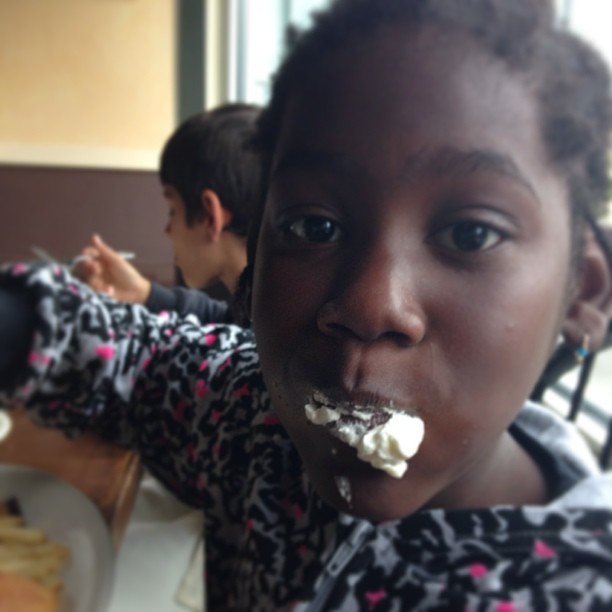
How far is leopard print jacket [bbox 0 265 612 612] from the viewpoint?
0.32m

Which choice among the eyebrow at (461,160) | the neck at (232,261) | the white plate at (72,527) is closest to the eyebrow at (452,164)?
the eyebrow at (461,160)

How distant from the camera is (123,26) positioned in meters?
0.53

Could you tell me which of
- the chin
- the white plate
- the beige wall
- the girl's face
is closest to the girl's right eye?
the girl's face

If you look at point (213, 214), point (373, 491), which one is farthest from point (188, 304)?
point (373, 491)

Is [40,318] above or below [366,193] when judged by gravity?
below

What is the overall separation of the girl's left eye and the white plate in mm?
459

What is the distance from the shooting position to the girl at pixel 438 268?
0.22m

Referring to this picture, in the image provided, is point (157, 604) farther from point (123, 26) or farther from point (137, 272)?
point (123, 26)

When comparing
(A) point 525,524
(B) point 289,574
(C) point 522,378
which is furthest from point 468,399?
(B) point 289,574

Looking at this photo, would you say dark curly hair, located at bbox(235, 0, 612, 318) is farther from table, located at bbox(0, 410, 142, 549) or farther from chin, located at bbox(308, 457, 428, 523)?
table, located at bbox(0, 410, 142, 549)

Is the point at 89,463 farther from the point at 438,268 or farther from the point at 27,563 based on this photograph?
the point at 438,268

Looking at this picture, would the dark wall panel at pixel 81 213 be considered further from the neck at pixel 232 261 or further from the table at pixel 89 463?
the table at pixel 89 463

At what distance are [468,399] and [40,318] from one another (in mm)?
326

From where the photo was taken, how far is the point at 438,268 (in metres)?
0.23
